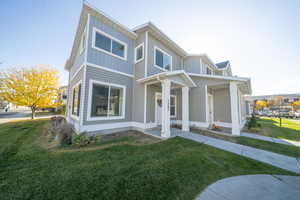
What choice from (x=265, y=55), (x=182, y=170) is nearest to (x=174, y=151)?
(x=182, y=170)

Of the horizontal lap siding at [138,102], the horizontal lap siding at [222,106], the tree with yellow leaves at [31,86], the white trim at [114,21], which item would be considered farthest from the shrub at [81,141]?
the tree with yellow leaves at [31,86]

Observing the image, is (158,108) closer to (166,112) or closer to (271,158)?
(166,112)

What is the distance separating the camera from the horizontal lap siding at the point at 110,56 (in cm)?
598

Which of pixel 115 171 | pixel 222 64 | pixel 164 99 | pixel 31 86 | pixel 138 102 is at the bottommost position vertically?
pixel 115 171

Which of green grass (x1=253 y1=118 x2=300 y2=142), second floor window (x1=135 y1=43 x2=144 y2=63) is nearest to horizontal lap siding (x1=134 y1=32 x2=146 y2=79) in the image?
second floor window (x1=135 y1=43 x2=144 y2=63)

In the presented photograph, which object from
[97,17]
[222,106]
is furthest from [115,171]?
[222,106]

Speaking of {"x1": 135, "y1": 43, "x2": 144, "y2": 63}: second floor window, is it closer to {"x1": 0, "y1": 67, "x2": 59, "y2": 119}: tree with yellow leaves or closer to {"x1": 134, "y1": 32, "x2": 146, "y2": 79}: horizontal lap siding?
{"x1": 134, "y1": 32, "x2": 146, "y2": 79}: horizontal lap siding

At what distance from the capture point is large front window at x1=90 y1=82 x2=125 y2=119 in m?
6.04

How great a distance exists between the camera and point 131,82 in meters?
7.82

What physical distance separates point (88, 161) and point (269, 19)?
1333 cm

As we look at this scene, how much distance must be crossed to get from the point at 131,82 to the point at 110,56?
2155 mm

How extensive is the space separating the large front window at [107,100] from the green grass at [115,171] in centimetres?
226

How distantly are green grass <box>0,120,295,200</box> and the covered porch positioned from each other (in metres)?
1.97

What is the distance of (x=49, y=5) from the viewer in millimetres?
6629
